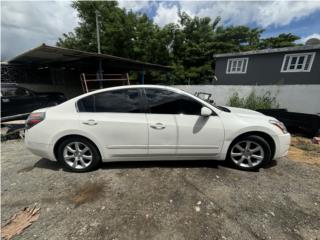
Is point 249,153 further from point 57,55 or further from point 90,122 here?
point 57,55

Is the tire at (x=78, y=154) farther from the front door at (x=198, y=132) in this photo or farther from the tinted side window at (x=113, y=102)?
the front door at (x=198, y=132)

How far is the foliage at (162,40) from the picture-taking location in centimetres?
1884

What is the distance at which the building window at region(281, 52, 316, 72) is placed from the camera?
→ 11180mm

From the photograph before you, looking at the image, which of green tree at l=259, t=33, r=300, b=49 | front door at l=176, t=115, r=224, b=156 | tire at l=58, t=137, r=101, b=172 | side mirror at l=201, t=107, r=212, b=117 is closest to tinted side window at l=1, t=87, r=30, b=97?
tire at l=58, t=137, r=101, b=172

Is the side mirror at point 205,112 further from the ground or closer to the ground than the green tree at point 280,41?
closer to the ground

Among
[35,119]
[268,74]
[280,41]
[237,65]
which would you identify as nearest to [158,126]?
[35,119]

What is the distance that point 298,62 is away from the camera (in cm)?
1164

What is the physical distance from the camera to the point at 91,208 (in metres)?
2.12

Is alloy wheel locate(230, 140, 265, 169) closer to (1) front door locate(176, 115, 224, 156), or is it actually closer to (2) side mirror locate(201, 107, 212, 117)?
(1) front door locate(176, 115, 224, 156)

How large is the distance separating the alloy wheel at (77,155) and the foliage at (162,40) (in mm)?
17792

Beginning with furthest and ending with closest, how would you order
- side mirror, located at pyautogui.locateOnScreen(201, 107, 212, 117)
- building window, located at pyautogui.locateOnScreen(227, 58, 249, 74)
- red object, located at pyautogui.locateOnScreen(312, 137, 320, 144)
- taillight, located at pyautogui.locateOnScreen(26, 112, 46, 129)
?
1. building window, located at pyautogui.locateOnScreen(227, 58, 249, 74)
2. red object, located at pyautogui.locateOnScreen(312, 137, 320, 144)
3. taillight, located at pyautogui.locateOnScreen(26, 112, 46, 129)
4. side mirror, located at pyautogui.locateOnScreen(201, 107, 212, 117)

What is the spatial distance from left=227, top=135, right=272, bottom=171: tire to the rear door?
1.64 meters

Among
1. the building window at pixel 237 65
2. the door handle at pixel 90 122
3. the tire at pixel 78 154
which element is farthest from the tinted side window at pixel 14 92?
the building window at pixel 237 65

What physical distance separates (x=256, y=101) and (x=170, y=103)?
6.04 meters
